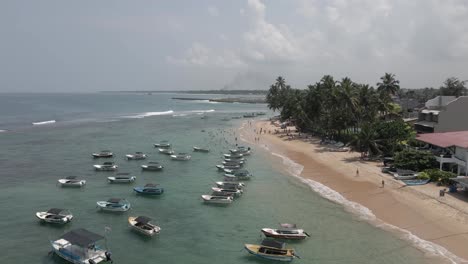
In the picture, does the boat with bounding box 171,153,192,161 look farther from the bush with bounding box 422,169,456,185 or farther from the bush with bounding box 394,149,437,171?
the bush with bounding box 422,169,456,185

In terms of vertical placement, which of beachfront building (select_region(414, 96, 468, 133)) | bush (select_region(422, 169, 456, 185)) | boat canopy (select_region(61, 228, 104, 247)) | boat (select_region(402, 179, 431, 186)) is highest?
beachfront building (select_region(414, 96, 468, 133))

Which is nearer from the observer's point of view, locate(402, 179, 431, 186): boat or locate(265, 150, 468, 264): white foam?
locate(265, 150, 468, 264): white foam

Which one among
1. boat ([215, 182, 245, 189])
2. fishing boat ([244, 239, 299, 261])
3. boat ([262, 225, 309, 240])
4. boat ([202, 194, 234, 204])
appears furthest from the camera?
boat ([215, 182, 245, 189])

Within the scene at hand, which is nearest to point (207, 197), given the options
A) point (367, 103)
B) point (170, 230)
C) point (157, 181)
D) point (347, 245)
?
point (170, 230)

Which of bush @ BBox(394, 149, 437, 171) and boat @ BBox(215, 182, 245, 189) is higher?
bush @ BBox(394, 149, 437, 171)

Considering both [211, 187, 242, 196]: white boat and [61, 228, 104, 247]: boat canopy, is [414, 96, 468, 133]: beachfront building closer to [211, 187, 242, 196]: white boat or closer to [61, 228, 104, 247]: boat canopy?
[211, 187, 242, 196]: white boat

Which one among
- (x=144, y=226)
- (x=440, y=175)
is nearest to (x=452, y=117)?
(x=440, y=175)

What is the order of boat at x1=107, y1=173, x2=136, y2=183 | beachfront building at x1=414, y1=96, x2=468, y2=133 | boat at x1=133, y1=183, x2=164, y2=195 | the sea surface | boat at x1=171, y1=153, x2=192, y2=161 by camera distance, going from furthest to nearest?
boat at x1=171, y1=153, x2=192, y2=161 < beachfront building at x1=414, y1=96, x2=468, y2=133 < boat at x1=107, y1=173, x2=136, y2=183 < boat at x1=133, y1=183, x2=164, y2=195 < the sea surface

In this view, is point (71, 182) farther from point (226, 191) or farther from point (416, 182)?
point (416, 182)

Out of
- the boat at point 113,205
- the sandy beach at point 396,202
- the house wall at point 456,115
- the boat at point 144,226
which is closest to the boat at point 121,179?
the boat at point 113,205

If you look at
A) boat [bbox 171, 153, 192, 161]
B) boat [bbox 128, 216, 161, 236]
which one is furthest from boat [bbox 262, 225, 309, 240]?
boat [bbox 171, 153, 192, 161]
